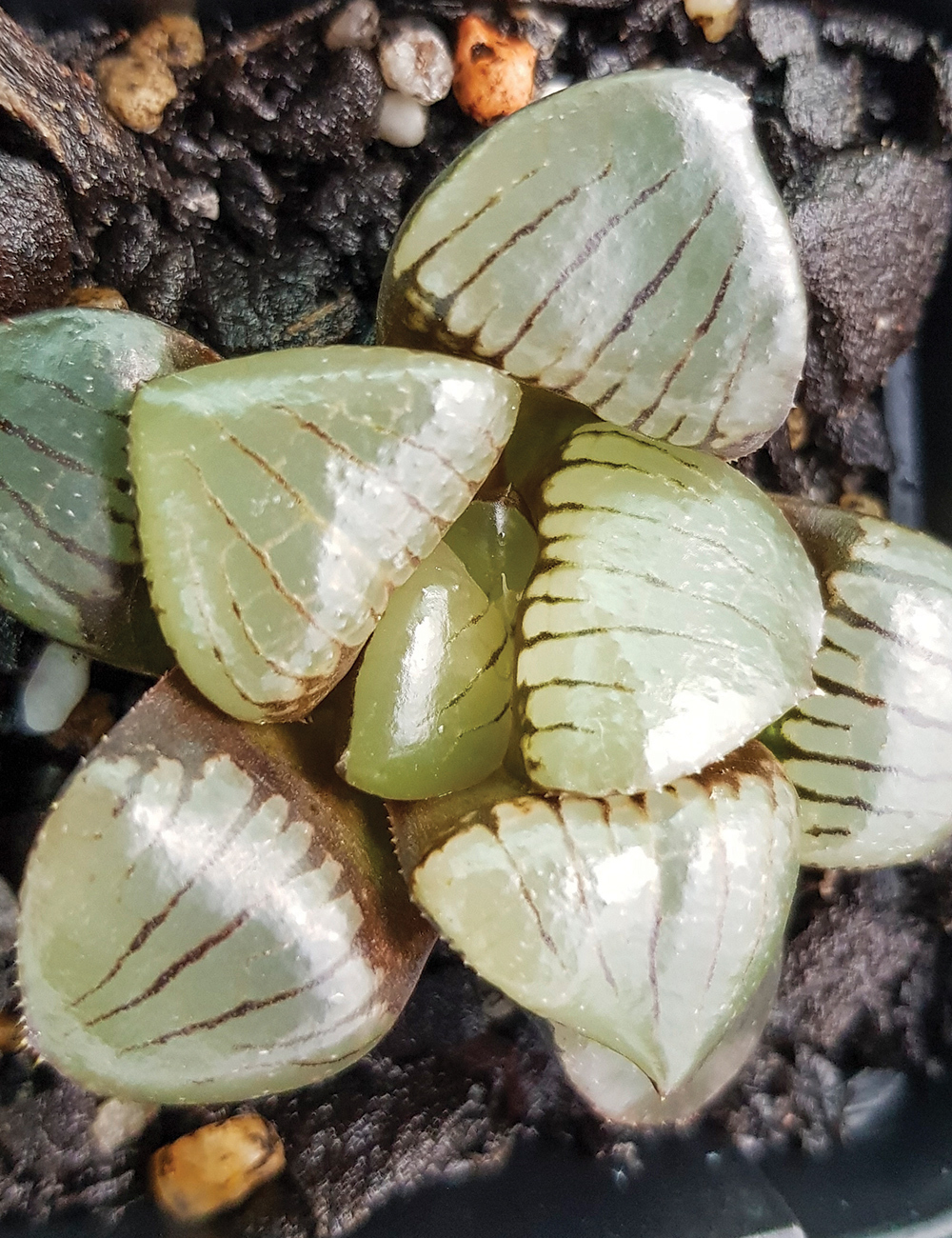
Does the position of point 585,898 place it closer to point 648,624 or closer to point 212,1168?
point 648,624

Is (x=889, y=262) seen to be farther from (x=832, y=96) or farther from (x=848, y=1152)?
(x=848, y=1152)

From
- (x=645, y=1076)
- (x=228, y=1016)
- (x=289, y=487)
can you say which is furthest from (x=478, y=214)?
(x=645, y=1076)

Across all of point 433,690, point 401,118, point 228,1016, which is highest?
point 401,118

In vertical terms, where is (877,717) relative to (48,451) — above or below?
below

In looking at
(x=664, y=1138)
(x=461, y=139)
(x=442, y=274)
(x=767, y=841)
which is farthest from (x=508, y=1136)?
(x=461, y=139)

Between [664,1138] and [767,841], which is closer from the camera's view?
[767,841]

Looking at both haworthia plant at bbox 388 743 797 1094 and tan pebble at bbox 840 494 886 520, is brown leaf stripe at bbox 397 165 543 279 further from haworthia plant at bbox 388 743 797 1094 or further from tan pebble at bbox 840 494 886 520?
tan pebble at bbox 840 494 886 520

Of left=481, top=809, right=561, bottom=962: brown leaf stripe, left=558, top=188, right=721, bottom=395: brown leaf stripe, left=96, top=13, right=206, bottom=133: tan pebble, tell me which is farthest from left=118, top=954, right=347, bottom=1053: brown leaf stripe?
left=96, top=13, right=206, bottom=133: tan pebble

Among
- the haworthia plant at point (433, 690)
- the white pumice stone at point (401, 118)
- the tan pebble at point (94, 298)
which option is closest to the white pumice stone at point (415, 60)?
the white pumice stone at point (401, 118)
